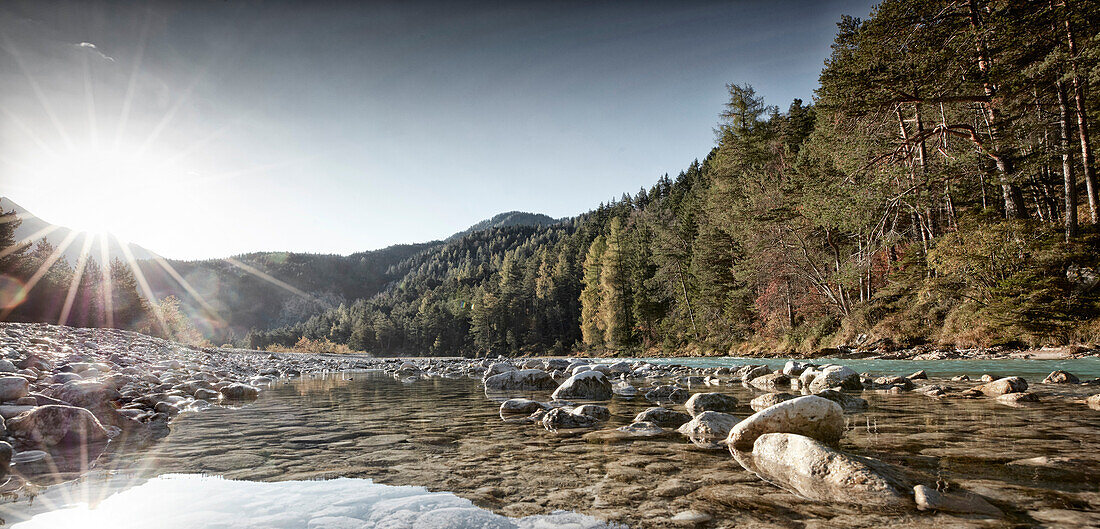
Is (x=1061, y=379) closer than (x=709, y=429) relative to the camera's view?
No

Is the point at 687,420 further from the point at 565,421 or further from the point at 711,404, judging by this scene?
the point at 565,421

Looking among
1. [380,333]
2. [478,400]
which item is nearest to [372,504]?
[478,400]

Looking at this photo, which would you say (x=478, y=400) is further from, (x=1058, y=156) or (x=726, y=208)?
(x=726, y=208)

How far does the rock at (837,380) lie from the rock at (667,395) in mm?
2714

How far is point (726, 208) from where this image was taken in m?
33.0

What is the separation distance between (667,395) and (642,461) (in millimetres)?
5568

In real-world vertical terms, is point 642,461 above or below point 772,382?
above

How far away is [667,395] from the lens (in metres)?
9.39

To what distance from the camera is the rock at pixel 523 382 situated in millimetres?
12438

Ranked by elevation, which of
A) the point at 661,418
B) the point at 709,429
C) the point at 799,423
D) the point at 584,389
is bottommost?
the point at 584,389

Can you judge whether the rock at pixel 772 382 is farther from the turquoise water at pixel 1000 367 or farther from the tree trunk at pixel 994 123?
the tree trunk at pixel 994 123

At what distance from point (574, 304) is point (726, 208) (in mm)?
37512

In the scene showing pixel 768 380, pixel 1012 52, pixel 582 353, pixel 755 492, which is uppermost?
pixel 1012 52

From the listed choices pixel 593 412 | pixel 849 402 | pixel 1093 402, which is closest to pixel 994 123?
pixel 1093 402
